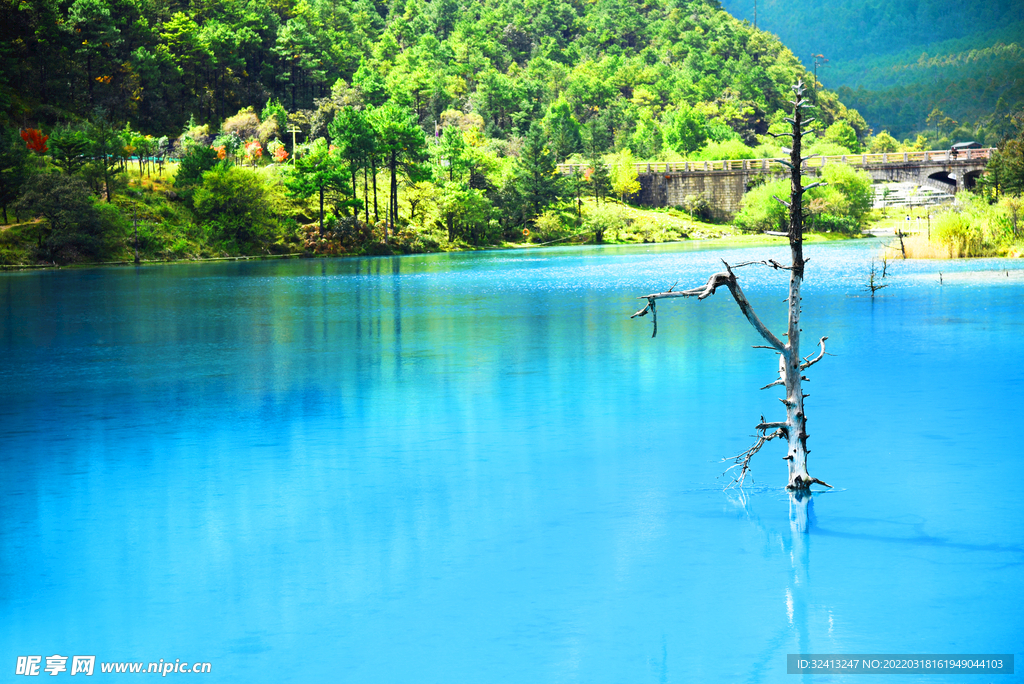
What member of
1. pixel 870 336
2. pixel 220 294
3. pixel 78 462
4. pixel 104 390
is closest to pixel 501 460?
pixel 78 462

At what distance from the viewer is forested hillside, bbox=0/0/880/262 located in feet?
271

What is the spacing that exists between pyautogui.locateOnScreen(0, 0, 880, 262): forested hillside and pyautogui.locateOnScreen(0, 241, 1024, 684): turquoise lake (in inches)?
2240

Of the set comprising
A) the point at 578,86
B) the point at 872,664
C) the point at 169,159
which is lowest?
the point at 872,664

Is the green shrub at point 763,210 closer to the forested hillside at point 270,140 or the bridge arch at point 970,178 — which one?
the forested hillside at point 270,140

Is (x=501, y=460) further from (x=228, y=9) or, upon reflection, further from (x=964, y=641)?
(x=228, y=9)

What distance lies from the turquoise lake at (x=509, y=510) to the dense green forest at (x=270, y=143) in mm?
56284

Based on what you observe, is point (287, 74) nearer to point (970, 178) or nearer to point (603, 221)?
point (603, 221)

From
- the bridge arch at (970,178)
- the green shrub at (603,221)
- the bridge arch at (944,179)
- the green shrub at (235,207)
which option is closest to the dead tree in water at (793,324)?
the green shrub at (235,207)

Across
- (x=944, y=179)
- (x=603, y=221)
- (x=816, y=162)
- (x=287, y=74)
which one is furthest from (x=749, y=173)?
(x=287, y=74)

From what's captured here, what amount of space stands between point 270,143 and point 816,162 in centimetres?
6253

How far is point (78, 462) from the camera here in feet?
54.7

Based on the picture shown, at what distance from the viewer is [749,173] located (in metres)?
117

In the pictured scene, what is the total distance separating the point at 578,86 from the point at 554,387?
157144 mm

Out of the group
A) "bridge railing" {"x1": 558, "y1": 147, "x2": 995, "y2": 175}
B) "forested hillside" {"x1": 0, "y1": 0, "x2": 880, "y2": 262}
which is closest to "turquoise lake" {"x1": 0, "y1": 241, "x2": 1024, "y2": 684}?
"forested hillside" {"x1": 0, "y1": 0, "x2": 880, "y2": 262}
